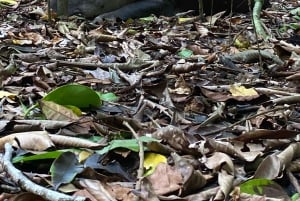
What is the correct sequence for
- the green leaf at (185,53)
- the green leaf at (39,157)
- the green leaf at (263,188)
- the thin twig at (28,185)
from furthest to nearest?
the green leaf at (185,53) < the green leaf at (39,157) < the green leaf at (263,188) < the thin twig at (28,185)

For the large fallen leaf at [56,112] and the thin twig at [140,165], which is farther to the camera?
the large fallen leaf at [56,112]

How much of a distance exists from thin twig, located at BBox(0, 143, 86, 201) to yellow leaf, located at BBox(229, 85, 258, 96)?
1173 millimetres

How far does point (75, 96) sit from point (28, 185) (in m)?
0.76

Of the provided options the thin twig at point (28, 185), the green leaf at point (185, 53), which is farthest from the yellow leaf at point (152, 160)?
the green leaf at point (185, 53)

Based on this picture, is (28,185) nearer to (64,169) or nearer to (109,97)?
(64,169)

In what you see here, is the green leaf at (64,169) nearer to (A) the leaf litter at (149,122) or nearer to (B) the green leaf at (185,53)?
(A) the leaf litter at (149,122)

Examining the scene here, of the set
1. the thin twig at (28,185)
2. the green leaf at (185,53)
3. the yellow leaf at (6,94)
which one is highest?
the thin twig at (28,185)

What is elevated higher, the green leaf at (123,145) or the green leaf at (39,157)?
the green leaf at (39,157)

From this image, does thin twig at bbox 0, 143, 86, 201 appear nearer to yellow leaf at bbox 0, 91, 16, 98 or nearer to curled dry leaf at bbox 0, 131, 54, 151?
curled dry leaf at bbox 0, 131, 54, 151

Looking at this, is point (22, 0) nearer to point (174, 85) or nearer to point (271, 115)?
point (174, 85)

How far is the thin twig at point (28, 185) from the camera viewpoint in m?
1.32

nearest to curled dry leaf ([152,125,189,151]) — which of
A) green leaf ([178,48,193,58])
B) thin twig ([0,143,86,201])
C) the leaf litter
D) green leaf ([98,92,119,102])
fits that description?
the leaf litter

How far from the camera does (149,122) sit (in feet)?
6.77

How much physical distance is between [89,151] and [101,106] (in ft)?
1.78
